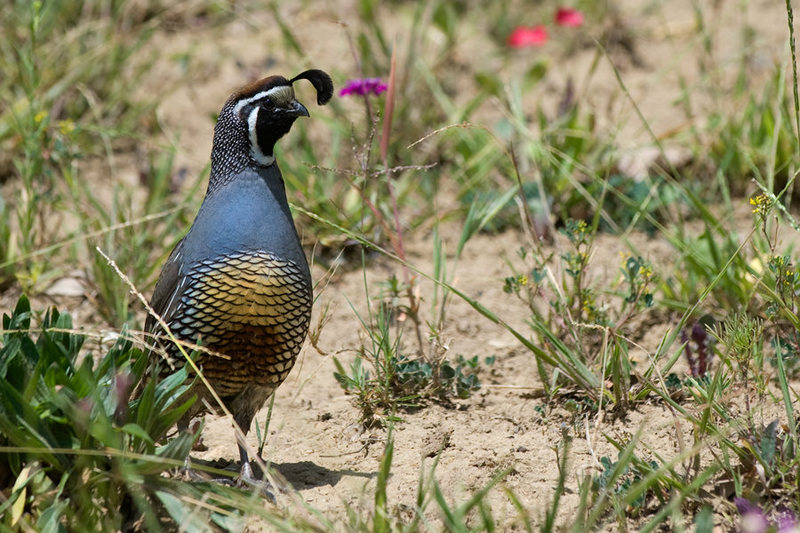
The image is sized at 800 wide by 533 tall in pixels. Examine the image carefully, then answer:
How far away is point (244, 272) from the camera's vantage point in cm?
322

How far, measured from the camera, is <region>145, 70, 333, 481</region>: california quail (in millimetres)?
3211

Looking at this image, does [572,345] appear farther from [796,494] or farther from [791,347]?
[796,494]

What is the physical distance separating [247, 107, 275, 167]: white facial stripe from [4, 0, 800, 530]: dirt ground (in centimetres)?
68

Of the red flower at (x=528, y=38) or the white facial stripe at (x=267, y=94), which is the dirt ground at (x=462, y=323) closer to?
the red flower at (x=528, y=38)

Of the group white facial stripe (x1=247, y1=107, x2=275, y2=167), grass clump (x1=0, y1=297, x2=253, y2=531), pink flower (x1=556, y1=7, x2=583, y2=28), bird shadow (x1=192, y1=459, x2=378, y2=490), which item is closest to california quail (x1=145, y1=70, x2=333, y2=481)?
white facial stripe (x1=247, y1=107, x2=275, y2=167)

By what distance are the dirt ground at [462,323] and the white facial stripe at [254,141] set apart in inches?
26.6

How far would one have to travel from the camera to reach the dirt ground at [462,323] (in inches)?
131

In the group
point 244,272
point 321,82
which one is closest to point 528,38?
point 321,82

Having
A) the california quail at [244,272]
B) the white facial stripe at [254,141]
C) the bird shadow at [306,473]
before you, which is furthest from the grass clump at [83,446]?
the white facial stripe at [254,141]

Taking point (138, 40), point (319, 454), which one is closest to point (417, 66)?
point (138, 40)

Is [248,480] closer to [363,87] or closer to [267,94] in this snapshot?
[267,94]

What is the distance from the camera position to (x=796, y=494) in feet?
9.23

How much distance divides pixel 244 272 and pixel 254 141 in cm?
49

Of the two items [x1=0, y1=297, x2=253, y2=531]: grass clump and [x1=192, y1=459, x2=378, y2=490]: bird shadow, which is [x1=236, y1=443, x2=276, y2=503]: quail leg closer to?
[x1=192, y1=459, x2=378, y2=490]: bird shadow
